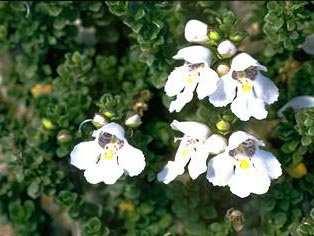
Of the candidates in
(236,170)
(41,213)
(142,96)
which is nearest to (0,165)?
(41,213)

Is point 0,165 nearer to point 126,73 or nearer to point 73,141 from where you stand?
point 73,141

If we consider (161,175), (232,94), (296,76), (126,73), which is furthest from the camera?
(126,73)

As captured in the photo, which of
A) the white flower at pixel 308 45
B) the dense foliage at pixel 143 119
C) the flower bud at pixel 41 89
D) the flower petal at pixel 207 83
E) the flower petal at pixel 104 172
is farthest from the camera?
the flower bud at pixel 41 89

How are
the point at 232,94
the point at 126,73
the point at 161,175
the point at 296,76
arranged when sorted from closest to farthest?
the point at 232,94, the point at 161,175, the point at 296,76, the point at 126,73

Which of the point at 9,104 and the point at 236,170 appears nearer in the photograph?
the point at 236,170

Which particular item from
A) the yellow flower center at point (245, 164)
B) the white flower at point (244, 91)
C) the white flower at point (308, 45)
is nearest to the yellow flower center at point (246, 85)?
the white flower at point (244, 91)

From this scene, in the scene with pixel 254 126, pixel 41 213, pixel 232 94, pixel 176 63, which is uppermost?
pixel 232 94

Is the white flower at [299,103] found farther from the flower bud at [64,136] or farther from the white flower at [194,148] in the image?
the flower bud at [64,136]
